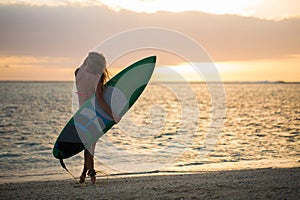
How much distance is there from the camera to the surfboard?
22.5 feet

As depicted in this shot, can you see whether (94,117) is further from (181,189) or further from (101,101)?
(181,189)

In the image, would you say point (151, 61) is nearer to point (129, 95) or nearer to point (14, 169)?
point (129, 95)

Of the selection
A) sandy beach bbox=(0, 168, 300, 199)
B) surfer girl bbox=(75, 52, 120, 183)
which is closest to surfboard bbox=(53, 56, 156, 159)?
surfer girl bbox=(75, 52, 120, 183)

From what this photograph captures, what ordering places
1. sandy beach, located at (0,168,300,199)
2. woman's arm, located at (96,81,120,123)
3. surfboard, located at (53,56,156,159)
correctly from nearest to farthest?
sandy beach, located at (0,168,300,199), woman's arm, located at (96,81,120,123), surfboard, located at (53,56,156,159)

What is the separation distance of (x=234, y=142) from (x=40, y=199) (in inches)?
463

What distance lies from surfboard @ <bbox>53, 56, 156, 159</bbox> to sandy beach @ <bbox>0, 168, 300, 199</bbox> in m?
0.70

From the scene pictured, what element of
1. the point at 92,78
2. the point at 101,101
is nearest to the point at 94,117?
the point at 101,101

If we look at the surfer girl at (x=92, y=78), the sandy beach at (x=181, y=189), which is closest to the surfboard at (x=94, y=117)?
the surfer girl at (x=92, y=78)

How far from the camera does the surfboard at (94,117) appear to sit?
22.5ft

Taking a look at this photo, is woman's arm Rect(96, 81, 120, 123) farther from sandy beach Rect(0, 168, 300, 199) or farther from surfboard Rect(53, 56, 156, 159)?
sandy beach Rect(0, 168, 300, 199)

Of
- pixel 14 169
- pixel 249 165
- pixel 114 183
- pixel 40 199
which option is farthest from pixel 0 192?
pixel 249 165

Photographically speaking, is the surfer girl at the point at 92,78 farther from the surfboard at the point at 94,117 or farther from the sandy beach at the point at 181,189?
the sandy beach at the point at 181,189

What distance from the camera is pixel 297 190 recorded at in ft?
19.8

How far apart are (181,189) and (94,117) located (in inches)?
75.7
